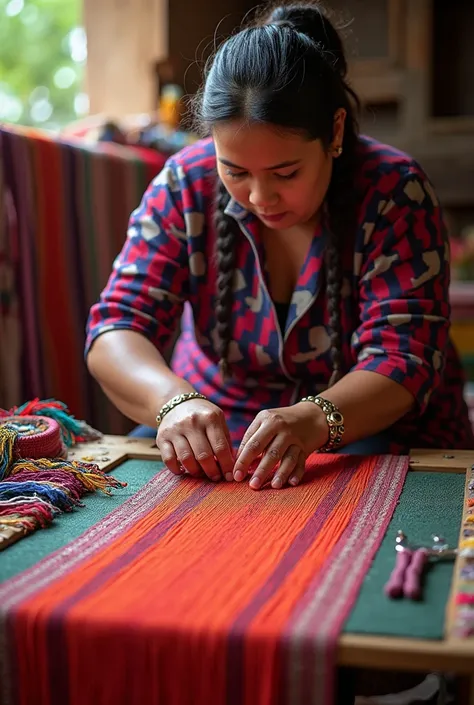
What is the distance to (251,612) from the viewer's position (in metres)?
0.73

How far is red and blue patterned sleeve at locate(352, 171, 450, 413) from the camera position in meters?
1.31

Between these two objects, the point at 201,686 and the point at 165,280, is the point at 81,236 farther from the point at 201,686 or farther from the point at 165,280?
the point at 201,686

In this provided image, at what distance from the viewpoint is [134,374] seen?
4.34 ft

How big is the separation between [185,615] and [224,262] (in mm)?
787

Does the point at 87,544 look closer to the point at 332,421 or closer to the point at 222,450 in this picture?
the point at 222,450

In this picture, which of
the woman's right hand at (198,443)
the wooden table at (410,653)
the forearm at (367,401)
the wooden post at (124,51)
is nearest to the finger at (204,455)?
the woman's right hand at (198,443)

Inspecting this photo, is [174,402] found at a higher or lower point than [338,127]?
lower

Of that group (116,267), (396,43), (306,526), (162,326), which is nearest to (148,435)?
(162,326)

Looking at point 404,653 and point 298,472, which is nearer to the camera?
point 404,653

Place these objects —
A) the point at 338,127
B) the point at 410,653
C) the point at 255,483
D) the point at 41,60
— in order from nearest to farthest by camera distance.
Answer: the point at 410,653 → the point at 255,483 → the point at 338,127 → the point at 41,60

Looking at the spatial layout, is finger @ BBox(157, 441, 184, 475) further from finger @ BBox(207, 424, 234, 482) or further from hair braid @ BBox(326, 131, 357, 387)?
hair braid @ BBox(326, 131, 357, 387)

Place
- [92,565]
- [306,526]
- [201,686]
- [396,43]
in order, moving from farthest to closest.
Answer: [396,43]
[306,526]
[92,565]
[201,686]

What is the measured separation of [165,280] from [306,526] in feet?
1.96

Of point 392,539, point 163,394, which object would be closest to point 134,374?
point 163,394
